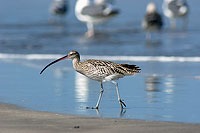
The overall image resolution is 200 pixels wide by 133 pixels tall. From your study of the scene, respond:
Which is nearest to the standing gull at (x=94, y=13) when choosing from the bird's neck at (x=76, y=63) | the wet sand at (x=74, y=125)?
the bird's neck at (x=76, y=63)

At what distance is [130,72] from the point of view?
8945 millimetres

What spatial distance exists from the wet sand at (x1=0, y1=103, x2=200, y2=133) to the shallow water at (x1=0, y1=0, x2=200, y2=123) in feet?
1.39

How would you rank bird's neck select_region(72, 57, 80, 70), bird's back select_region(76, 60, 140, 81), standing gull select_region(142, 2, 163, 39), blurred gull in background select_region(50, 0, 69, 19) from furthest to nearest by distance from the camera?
blurred gull in background select_region(50, 0, 69, 19) → standing gull select_region(142, 2, 163, 39) → bird's neck select_region(72, 57, 80, 70) → bird's back select_region(76, 60, 140, 81)

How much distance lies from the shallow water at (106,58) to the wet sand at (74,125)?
42 cm

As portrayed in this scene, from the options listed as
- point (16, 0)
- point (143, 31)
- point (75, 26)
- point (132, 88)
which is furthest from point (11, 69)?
point (16, 0)

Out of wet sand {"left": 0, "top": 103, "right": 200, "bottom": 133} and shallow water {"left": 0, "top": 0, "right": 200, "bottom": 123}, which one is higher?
wet sand {"left": 0, "top": 103, "right": 200, "bottom": 133}

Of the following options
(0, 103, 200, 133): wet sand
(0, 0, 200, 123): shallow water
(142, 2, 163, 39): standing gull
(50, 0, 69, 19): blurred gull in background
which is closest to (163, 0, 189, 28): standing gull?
(0, 0, 200, 123): shallow water

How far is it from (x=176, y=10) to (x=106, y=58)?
38.7 feet

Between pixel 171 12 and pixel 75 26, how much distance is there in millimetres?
4100

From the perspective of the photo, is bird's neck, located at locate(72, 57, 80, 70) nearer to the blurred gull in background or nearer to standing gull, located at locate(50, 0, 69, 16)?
the blurred gull in background

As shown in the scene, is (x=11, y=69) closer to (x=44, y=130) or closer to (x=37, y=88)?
(x=37, y=88)

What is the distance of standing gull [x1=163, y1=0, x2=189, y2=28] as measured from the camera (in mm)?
25914

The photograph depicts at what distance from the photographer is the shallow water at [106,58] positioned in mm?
8727

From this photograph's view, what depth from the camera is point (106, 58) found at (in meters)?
15.5
